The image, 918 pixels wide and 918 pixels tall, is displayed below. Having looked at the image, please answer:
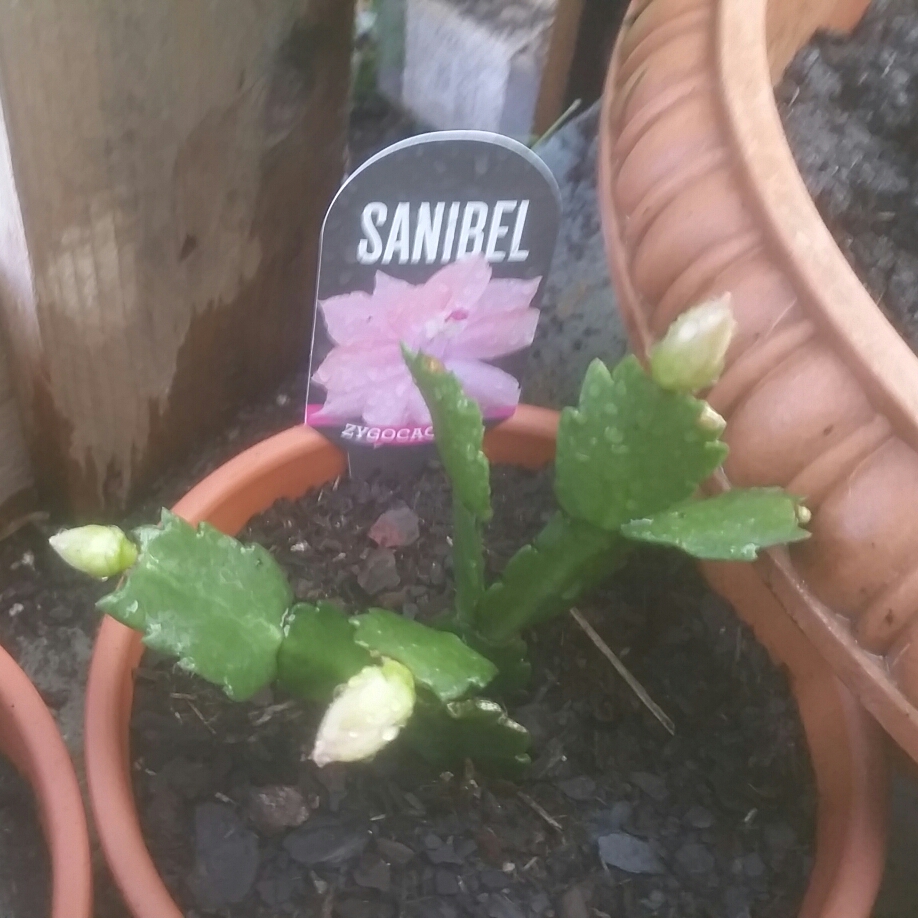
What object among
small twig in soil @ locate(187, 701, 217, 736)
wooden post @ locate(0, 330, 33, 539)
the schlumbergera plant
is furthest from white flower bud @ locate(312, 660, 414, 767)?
wooden post @ locate(0, 330, 33, 539)

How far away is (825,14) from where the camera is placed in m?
0.68

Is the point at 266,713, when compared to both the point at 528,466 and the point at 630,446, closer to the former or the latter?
the point at 528,466

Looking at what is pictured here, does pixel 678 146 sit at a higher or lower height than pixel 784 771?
higher

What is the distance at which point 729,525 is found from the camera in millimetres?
451

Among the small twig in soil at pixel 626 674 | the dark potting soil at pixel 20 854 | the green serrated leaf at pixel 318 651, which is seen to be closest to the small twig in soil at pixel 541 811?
the small twig in soil at pixel 626 674

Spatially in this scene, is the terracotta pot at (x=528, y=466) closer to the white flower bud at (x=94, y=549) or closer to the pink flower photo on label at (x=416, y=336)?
the pink flower photo on label at (x=416, y=336)

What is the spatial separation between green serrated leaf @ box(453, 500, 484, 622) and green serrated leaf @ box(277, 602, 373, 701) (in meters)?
0.08

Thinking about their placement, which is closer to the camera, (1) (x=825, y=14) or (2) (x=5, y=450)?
(1) (x=825, y=14)

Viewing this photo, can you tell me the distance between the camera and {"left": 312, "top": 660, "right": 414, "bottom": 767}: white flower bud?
0.39 metres

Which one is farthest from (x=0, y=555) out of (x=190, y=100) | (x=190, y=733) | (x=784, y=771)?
(x=784, y=771)

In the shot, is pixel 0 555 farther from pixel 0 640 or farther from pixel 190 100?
pixel 190 100

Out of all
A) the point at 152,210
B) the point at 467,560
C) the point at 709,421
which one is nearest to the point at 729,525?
the point at 709,421

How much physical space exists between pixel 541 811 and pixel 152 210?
46 cm

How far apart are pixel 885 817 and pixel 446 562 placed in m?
0.33
